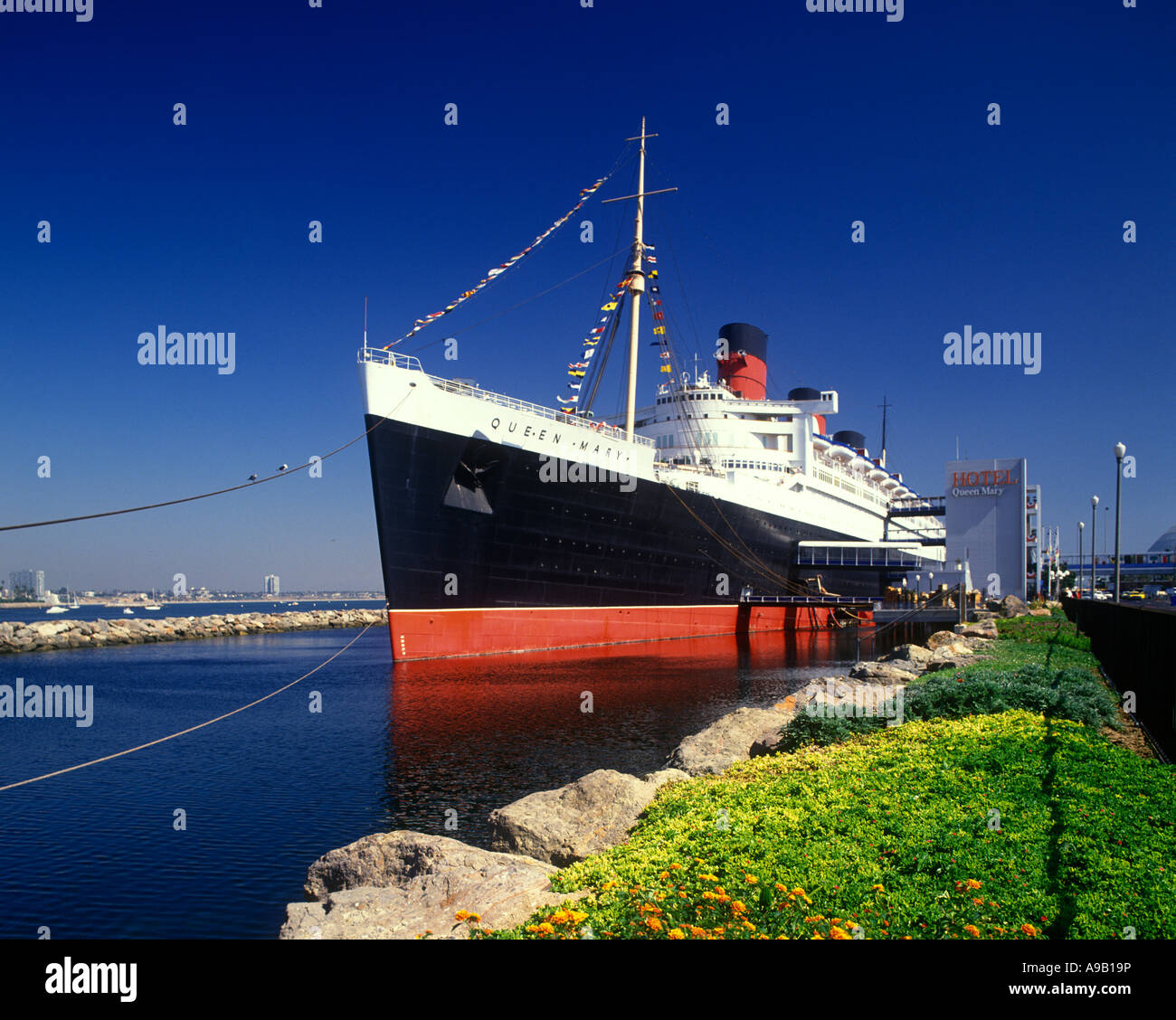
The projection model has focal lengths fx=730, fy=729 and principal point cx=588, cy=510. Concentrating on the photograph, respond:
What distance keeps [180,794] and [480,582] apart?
13927mm

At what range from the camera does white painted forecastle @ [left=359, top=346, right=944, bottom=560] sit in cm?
2425

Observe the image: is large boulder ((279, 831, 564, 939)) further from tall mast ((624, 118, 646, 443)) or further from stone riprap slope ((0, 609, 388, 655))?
stone riprap slope ((0, 609, 388, 655))

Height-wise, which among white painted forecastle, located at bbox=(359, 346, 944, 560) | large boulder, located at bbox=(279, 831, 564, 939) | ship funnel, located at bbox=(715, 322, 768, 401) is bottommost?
large boulder, located at bbox=(279, 831, 564, 939)

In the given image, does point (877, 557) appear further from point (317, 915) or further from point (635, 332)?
point (317, 915)

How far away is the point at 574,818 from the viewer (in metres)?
8.66

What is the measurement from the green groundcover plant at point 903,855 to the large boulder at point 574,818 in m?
0.40

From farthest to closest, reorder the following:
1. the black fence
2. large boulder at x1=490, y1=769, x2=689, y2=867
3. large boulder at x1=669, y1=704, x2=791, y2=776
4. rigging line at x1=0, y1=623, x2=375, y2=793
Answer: rigging line at x1=0, y1=623, x2=375, y2=793 < large boulder at x1=669, y1=704, x2=791, y2=776 < the black fence < large boulder at x1=490, y1=769, x2=689, y2=867

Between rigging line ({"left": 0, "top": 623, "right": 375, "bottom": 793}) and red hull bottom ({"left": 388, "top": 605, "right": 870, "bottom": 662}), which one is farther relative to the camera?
red hull bottom ({"left": 388, "top": 605, "right": 870, "bottom": 662})

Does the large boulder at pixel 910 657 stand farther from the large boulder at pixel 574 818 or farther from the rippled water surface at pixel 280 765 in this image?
the large boulder at pixel 574 818

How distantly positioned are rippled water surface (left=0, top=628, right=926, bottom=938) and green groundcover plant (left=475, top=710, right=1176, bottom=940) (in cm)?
441

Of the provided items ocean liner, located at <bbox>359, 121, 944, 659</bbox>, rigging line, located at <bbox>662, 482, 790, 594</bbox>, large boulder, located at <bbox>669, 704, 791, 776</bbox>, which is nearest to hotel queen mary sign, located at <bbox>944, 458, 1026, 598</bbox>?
ocean liner, located at <bbox>359, 121, 944, 659</bbox>

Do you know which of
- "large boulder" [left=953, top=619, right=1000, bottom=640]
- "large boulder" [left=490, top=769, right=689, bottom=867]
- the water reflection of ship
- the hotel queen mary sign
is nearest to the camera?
"large boulder" [left=490, top=769, right=689, bottom=867]
